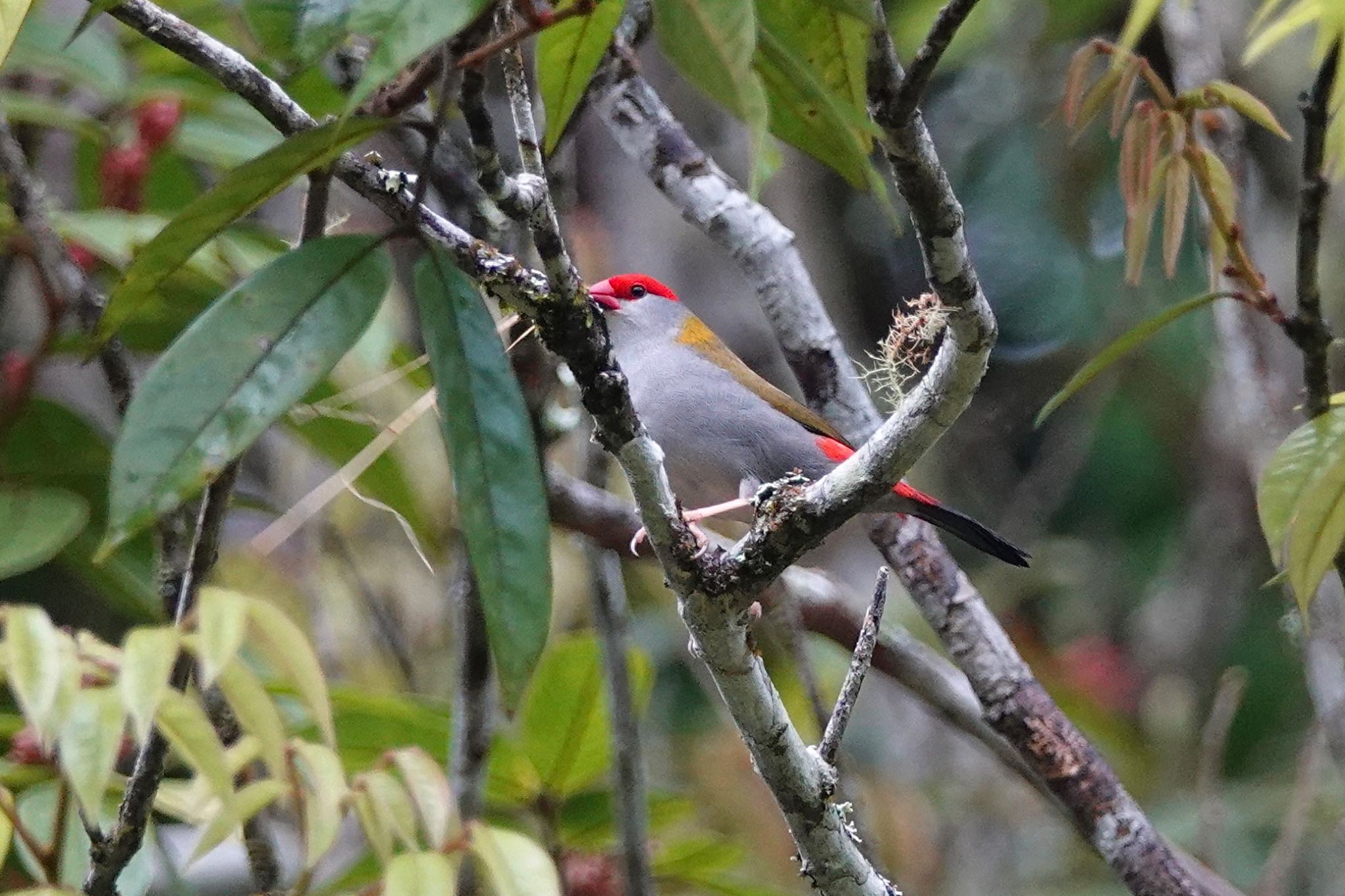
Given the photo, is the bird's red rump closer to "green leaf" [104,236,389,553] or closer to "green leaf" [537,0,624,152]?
"green leaf" [537,0,624,152]

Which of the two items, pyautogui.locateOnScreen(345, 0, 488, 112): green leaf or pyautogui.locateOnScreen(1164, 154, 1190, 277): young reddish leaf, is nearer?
pyautogui.locateOnScreen(345, 0, 488, 112): green leaf

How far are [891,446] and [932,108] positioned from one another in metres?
5.80

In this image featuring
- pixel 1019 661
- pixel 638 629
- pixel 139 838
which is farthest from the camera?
pixel 638 629

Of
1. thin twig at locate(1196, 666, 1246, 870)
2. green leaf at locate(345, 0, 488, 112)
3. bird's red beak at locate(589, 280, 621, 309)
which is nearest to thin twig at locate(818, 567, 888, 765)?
green leaf at locate(345, 0, 488, 112)

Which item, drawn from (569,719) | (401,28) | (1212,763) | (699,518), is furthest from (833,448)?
(401,28)

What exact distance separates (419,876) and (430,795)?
8.6 inches

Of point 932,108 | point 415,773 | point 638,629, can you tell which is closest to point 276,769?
point 415,773

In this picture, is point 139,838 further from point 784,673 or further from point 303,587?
point 303,587

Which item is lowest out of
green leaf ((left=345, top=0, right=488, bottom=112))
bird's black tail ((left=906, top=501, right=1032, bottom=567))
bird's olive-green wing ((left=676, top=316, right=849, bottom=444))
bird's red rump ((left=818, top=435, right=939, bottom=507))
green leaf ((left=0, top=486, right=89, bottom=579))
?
bird's black tail ((left=906, top=501, right=1032, bottom=567))

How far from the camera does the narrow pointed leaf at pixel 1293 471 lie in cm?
182

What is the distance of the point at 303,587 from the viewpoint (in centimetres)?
538

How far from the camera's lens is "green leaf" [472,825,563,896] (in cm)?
173

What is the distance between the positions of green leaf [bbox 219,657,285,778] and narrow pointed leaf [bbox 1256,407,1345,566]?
1.31 metres

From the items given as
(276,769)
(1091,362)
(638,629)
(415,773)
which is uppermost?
(1091,362)
